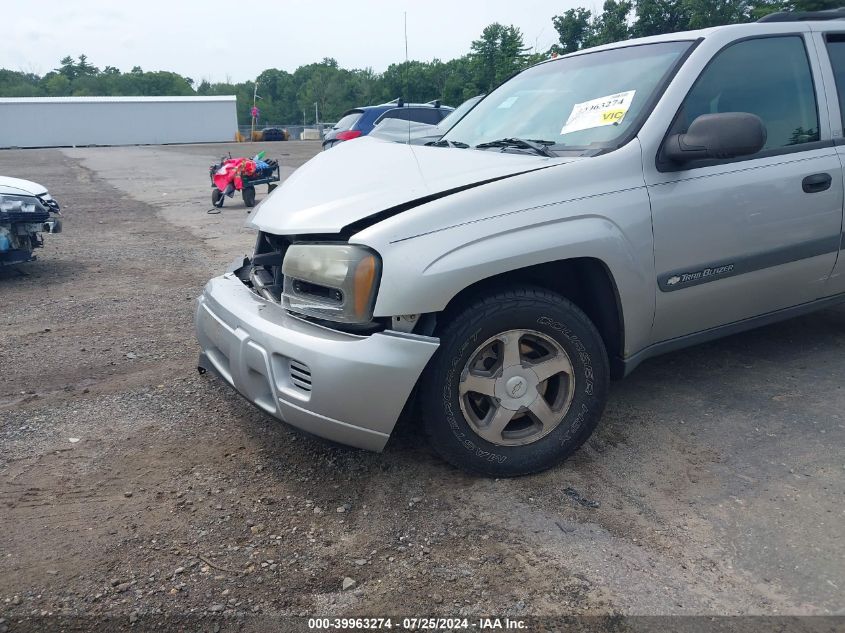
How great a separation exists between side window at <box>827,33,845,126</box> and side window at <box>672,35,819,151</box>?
193mm

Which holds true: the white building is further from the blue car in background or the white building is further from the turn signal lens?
the turn signal lens

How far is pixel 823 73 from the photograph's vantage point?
11.6 feet

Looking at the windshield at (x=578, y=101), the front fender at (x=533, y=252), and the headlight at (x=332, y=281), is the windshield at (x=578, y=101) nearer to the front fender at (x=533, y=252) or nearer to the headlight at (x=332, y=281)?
the front fender at (x=533, y=252)

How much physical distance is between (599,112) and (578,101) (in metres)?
0.22

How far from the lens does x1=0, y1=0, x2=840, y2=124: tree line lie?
17344mm

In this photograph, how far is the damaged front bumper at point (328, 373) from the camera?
8.02ft

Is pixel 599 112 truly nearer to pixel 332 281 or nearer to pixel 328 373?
pixel 332 281

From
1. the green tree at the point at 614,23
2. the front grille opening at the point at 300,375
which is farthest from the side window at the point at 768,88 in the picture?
the green tree at the point at 614,23

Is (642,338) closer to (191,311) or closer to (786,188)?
(786,188)

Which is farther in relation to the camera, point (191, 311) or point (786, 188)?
point (191, 311)

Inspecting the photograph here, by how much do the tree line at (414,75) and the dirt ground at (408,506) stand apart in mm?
2336

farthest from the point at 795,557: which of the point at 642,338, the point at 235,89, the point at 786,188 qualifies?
the point at 235,89

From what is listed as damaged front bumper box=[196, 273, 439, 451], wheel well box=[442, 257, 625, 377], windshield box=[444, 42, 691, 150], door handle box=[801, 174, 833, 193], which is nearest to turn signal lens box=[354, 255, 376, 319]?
damaged front bumper box=[196, 273, 439, 451]

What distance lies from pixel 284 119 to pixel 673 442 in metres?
107
